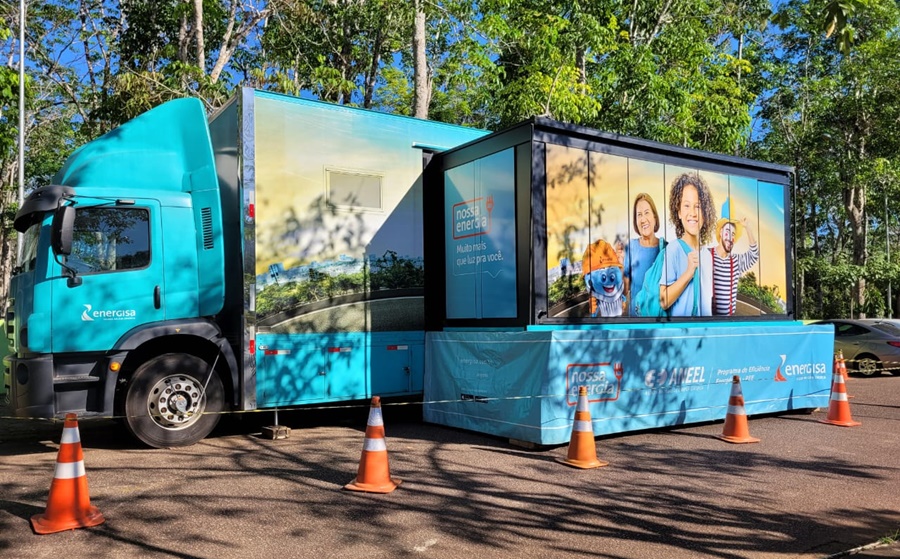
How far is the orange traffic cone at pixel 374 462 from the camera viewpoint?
582 cm

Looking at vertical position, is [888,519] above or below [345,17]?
below

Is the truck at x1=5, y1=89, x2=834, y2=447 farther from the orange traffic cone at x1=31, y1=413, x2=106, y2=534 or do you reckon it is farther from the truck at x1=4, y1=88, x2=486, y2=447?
the orange traffic cone at x1=31, y1=413, x2=106, y2=534

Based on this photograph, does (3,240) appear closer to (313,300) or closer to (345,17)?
(345,17)

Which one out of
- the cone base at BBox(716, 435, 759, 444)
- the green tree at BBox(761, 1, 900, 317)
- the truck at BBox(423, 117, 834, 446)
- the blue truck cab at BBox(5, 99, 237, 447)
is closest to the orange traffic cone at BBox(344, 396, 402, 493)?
the truck at BBox(423, 117, 834, 446)

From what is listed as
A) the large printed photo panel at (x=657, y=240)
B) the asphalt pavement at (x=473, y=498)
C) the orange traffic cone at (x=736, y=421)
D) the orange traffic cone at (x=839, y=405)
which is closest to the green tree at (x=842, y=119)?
the large printed photo panel at (x=657, y=240)

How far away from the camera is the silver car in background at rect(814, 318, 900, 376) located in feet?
54.5

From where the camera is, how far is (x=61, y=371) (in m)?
7.46

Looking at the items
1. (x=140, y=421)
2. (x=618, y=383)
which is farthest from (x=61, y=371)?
(x=618, y=383)

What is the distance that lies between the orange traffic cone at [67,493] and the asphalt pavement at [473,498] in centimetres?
9

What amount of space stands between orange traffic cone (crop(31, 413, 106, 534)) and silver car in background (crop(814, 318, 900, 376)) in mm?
16185

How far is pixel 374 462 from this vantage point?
5891mm

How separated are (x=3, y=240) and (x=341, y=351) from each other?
3129cm

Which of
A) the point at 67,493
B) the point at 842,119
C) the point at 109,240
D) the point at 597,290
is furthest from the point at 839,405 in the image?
the point at 842,119

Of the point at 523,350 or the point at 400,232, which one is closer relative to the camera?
the point at 523,350
